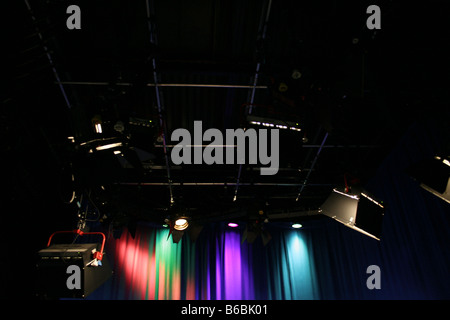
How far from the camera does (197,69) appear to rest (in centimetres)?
392

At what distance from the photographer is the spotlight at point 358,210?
3.62 metres

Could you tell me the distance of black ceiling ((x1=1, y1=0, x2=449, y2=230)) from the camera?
311cm

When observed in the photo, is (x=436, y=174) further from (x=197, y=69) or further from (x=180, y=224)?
(x=180, y=224)

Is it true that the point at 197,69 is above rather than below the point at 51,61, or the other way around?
above

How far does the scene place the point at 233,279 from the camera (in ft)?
21.8

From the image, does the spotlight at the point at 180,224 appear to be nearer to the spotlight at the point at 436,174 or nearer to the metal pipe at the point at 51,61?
the metal pipe at the point at 51,61

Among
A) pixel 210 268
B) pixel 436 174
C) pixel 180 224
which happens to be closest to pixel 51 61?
pixel 180 224

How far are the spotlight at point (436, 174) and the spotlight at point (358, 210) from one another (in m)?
0.65

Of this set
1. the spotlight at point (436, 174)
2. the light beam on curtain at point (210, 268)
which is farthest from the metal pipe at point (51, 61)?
the spotlight at point (436, 174)

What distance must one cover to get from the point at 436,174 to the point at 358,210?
0.89 meters

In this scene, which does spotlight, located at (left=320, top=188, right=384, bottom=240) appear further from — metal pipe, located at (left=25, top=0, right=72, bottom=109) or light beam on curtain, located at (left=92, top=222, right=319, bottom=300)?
metal pipe, located at (left=25, top=0, right=72, bottom=109)

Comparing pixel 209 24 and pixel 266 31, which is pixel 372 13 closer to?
pixel 266 31

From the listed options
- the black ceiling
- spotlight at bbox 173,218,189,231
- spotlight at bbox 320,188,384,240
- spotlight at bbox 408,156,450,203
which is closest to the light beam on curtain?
spotlight at bbox 173,218,189,231

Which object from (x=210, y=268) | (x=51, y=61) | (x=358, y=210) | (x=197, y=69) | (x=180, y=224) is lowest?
(x=358, y=210)
